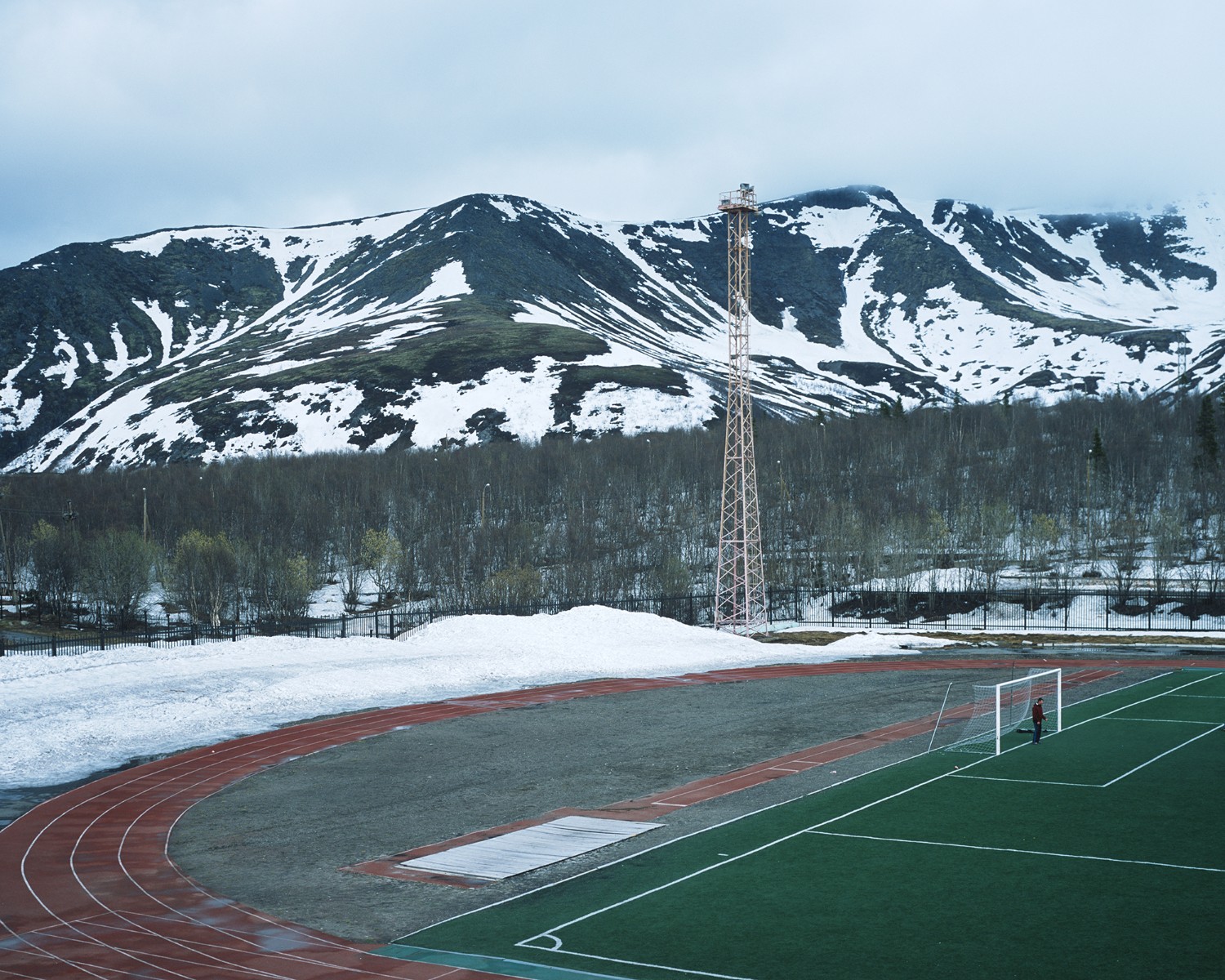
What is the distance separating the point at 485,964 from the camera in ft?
45.8

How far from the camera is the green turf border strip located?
1360 cm

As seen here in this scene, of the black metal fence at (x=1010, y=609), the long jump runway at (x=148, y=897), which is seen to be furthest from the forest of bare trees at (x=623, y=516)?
the long jump runway at (x=148, y=897)

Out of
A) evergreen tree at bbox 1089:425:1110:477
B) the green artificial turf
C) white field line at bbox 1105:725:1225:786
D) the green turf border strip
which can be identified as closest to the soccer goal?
white field line at bbox 1105:725:1225:786

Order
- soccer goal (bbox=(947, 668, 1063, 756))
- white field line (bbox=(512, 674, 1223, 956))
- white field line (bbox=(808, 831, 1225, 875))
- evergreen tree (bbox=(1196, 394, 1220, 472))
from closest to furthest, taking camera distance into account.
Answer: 1. white field line (bbox=(512, 674, 1223, 956))
2. white field line (bbox=(808, 831, 1225, 875))
3. soccer goal (bbox=(947, 668, 1063, 756))
4. evergreen tree (bbox=(1196, 394, 1220, 472))

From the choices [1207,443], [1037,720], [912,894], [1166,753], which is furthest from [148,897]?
[1207,443]

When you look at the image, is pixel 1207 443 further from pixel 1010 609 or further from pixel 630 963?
pixel 630 963

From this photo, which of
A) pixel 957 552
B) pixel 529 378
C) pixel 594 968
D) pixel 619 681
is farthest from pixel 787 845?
pixel 529 378

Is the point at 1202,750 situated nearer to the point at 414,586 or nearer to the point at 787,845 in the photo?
the point at 787,845

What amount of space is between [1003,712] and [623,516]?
90165 mm

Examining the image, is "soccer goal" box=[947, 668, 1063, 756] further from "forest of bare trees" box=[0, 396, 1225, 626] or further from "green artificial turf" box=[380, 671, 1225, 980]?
"forest of bare trees" box=[0, 396, 1225, 626]

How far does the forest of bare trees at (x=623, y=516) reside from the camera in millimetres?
92500

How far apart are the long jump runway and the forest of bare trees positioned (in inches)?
2151

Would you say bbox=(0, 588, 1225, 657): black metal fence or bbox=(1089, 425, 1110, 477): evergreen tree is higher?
bbox=(1089, 425, 1110, 477): evergreen tree

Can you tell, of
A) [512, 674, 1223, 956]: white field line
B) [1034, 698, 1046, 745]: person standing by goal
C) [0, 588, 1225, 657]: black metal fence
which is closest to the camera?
[512, 674, 1223, 956]: white field line
